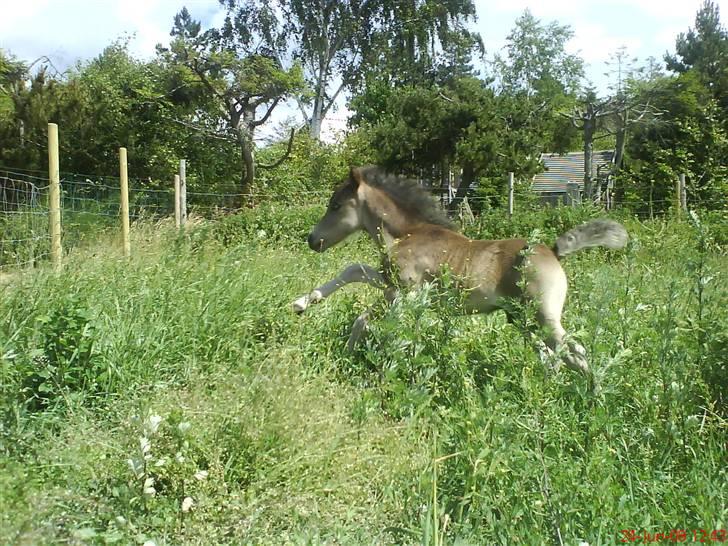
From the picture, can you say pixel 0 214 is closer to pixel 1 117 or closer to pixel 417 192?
pixel 417 192

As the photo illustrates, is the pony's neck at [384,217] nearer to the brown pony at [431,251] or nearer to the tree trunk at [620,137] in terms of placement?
the brown pony at [431,251]

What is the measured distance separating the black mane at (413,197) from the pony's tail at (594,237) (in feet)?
3.71

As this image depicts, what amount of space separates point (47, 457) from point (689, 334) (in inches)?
147

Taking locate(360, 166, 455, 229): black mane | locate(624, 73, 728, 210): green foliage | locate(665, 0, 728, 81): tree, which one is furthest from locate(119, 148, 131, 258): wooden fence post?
locate(665, 0, 728, 81): tree

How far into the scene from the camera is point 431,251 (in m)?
5.79

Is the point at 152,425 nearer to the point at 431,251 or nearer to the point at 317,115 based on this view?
the point at 431,251

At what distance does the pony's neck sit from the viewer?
20.3 feet

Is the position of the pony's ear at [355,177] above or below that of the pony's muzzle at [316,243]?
above

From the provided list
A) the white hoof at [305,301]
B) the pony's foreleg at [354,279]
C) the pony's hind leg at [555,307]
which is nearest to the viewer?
the pony's hind leg at [555,307]

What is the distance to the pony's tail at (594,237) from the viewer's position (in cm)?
530

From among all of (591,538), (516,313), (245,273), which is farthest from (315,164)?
(591,538)

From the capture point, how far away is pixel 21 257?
6.14 metres

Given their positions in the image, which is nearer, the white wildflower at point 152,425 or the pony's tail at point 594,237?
the white wildflower at point 152,425
